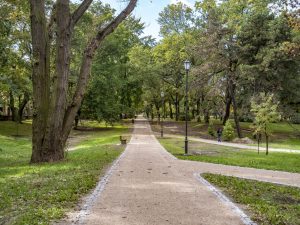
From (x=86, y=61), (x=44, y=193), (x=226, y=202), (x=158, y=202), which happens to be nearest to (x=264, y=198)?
(x=226, y=202)

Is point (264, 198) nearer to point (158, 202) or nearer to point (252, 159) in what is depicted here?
point (158, 202)

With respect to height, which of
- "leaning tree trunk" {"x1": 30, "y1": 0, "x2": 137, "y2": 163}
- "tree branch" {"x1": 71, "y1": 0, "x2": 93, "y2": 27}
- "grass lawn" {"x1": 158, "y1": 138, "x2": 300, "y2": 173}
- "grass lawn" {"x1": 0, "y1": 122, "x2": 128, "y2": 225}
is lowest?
"grass lawn" {"x1": 158, "y1": 138, "x2": 300, "y2": 173}

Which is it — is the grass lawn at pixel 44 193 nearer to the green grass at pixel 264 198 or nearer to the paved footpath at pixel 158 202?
the paved footpath at pixel 158 202

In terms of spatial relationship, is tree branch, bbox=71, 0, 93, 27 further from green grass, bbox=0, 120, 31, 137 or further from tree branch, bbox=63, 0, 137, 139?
green grass, bbox=0, 120, 31, 137

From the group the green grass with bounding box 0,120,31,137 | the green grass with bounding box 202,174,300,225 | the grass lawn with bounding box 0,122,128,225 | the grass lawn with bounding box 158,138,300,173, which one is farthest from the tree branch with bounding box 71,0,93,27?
the green grass with bounding box 0,120,31,137

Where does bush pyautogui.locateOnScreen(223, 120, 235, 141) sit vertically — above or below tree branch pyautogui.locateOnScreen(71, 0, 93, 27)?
below

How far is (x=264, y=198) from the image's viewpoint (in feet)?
26.4

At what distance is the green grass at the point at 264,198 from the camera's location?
6.19 meters

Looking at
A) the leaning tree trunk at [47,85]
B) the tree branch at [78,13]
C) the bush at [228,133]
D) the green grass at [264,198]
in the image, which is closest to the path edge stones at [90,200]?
the green grass at [264,198]

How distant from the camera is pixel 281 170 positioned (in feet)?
46.4

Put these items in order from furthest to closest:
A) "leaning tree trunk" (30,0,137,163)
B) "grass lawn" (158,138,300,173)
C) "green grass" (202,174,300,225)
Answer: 1. "grass lawn" (158,138,300,173)
2. "leaning tree trunk" (30,0,137,163)
3. "green grass" (202,174,300,225)

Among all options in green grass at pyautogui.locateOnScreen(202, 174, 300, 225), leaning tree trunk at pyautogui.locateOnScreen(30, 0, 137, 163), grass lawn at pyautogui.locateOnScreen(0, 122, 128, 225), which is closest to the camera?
grass lawn at pyautogui.locateOnScreen(0, 122, 128, 225)

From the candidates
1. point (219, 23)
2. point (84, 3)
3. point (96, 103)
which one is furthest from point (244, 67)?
point (84, 3)

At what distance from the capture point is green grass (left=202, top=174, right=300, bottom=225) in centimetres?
619
